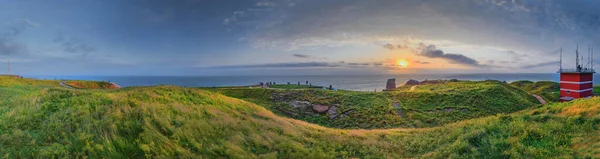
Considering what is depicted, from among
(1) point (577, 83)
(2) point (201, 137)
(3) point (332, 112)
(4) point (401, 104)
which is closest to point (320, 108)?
(3) point (332, 112)

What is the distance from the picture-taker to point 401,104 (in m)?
31.4

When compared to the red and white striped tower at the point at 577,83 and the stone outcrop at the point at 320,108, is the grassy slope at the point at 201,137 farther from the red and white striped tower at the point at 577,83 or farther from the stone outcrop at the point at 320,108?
the red and white striped tower at the point at 577,83

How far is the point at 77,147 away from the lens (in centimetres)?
775

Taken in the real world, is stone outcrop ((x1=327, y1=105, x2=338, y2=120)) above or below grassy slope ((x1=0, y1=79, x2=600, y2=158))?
below

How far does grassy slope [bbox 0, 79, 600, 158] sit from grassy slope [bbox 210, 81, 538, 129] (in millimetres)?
12550

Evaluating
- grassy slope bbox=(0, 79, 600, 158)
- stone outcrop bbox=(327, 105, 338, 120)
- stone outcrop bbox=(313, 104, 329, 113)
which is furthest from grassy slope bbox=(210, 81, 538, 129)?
grassy slope bbox=(0, 79, 600, 158)

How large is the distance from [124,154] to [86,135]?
1.55m

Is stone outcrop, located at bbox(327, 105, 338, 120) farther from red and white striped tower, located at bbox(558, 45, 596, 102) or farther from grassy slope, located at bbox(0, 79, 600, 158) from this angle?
red and white striped tower, located at bbox(558, 45, 596, 102)

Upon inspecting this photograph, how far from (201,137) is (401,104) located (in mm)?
26747

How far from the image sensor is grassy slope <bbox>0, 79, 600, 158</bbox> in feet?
26.3

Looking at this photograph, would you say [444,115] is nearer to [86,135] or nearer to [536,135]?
[536,135]

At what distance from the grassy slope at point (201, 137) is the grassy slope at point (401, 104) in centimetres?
1255

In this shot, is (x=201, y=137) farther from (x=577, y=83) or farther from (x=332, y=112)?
(x=577, y=83)

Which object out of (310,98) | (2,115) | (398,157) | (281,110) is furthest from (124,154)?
(310,98)
